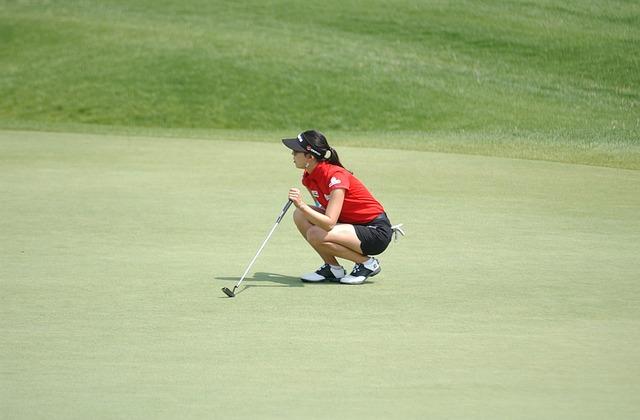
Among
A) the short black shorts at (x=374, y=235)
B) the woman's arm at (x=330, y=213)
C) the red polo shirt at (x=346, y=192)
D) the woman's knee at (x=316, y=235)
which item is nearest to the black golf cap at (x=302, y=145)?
the red polo shirt at (x=346, y=192)

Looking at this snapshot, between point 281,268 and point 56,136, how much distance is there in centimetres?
1429

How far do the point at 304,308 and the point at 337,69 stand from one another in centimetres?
2638

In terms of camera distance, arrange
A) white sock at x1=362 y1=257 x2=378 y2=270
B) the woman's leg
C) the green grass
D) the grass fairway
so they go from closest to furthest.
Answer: the grass fairway → the woman's leg → white sock at x1=362 y1=257 x2=378 y2=270 → the green grass

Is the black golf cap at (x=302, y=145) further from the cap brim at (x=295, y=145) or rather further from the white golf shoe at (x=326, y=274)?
the white golf shoe at (x=326, y=274)

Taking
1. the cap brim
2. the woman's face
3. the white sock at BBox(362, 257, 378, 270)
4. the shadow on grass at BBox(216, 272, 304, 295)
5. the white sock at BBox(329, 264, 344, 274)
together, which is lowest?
the shadow on grass at BBox(216, 272, 304, 295)

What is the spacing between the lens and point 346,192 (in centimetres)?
965

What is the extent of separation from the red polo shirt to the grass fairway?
22.5 inches

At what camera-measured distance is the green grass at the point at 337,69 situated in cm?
3089

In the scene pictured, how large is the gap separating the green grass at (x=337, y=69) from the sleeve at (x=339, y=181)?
47.4ft

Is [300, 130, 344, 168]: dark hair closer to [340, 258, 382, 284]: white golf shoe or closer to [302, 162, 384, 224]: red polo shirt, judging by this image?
[302, 162, 384, 224]: red polo shirt

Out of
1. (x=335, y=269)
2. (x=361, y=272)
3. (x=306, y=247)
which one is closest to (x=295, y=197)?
(x=335, y=269)

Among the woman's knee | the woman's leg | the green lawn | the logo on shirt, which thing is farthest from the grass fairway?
the logo on shirt

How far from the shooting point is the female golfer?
9375 mm

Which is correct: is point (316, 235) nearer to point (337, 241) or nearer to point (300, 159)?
point (337, 241)
